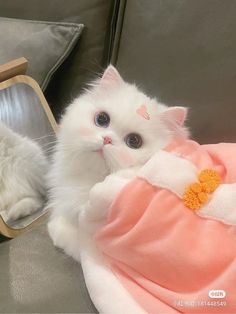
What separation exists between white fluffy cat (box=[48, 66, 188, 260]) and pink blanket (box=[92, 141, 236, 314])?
0.05m

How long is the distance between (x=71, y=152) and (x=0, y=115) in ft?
1.26

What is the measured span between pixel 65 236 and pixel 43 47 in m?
0.59

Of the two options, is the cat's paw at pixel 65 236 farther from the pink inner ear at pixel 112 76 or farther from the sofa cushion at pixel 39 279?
the pink inner ear at pixel 112 76

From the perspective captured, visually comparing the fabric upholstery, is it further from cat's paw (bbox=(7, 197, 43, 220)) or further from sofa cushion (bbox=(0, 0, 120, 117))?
cat's paw (bbox=(7, 197, 43, 220))

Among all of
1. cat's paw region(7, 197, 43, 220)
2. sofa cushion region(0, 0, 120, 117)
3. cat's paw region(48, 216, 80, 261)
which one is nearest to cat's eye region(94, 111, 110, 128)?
cat's paw region(48, 216, 80, 261)

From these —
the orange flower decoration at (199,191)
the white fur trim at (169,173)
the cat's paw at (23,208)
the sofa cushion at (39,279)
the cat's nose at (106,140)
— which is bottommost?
the sofa cushion at (39,279)

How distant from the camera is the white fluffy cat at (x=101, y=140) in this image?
2.28 ft

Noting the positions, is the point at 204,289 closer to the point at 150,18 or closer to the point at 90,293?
the point at 90,293

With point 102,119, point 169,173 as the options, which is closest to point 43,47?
point 102,119

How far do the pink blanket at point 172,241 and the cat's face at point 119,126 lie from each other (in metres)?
0.04

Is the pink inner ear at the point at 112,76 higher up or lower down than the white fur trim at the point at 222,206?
higher up

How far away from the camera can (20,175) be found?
97 cm

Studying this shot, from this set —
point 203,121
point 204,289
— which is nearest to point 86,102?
point 203,121

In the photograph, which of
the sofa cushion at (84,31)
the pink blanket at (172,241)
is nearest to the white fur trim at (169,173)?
the pink blanket at (172,241)
